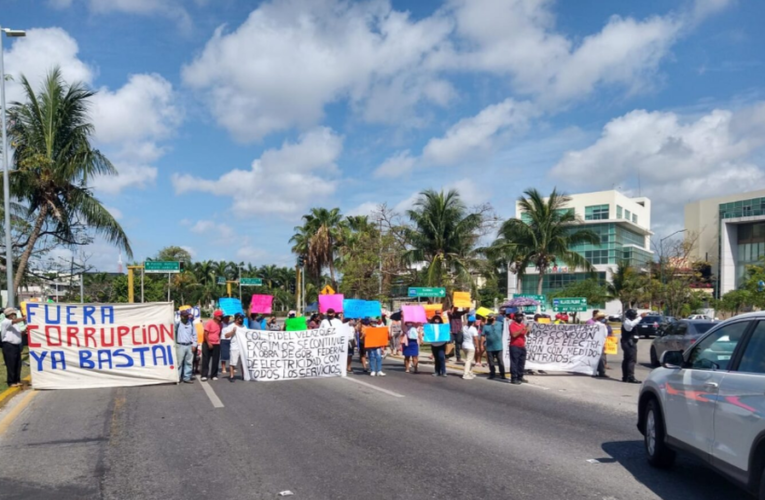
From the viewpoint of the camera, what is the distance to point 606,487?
21.2ft

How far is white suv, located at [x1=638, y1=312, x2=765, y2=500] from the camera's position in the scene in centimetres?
500

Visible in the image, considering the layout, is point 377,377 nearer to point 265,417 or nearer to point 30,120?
point 265,417

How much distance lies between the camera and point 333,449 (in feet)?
26.7

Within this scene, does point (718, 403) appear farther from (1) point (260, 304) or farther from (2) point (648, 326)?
(2) point (648, 326)

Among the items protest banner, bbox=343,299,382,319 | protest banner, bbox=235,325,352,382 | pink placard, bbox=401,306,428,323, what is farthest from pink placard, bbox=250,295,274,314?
protest banner, bbox=235,325,352,382

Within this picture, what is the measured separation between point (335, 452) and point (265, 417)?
2827 millimetres

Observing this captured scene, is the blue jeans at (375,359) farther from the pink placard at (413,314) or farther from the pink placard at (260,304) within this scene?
the pink placard at (260,304)

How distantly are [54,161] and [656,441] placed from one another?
67.7 feet

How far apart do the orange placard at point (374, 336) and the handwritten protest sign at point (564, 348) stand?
405 cm

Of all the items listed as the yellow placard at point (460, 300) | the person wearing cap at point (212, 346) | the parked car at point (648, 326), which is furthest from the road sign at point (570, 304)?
the person wearing cap at point (212, 346)

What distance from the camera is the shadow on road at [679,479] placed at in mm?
6195

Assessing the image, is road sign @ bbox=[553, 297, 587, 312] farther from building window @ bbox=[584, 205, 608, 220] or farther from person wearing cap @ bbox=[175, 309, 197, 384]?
building window @ bbox=[584, 205, 608, 220]

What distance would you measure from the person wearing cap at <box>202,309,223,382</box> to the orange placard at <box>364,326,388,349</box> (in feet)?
12.0

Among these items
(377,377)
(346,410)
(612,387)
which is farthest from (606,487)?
(377,377)
